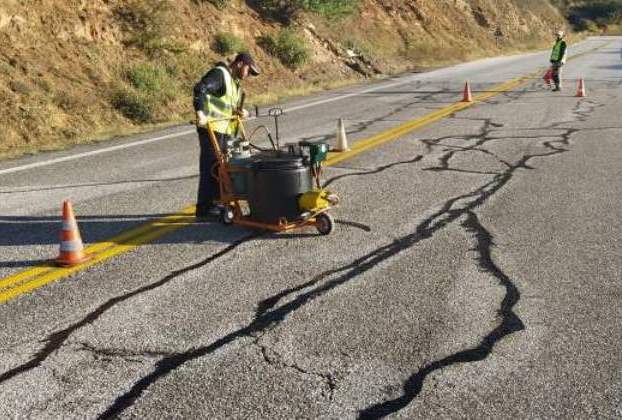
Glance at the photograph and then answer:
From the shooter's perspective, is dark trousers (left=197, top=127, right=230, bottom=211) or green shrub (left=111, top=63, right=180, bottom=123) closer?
dark trousers (left=197, top=127, right=230, bottom=211)

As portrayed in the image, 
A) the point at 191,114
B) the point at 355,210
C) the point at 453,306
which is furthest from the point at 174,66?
the point at 453,306

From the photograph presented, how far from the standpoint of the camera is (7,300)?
15.0 feet

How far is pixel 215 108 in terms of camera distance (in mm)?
6457

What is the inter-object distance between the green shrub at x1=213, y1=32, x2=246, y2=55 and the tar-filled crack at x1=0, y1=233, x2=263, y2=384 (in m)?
15.0

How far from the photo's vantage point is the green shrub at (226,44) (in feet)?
64.3

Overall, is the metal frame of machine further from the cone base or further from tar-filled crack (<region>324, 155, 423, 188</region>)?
tar-filled crack (<region>324, 155, 423, 188</region>)

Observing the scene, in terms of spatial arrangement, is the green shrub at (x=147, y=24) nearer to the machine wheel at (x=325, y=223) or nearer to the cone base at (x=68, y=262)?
the machine wheel at (x=325, y=223)

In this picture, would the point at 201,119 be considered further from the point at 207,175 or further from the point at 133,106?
the point at 133,106

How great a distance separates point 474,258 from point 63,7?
13565mm

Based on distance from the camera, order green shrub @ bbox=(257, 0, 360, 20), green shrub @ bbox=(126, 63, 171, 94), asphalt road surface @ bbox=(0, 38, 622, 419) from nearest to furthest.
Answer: asphalt road surface @ bbox=(0, 38, 622, 419)
green shrub @ bbox=(126, 63, 171, 94)
green shrub @ bbox=(257, 0, 360, 20)

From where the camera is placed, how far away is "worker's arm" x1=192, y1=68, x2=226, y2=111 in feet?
20.6

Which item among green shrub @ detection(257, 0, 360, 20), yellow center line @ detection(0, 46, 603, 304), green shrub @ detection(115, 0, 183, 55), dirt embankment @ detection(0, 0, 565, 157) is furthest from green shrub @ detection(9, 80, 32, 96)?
green shrub @ detection(257, 0, 360, 20)

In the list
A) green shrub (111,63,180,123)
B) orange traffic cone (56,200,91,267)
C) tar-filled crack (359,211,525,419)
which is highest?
green shrub (111,63,180,123)

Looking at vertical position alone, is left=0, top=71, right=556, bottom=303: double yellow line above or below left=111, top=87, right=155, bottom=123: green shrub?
below
